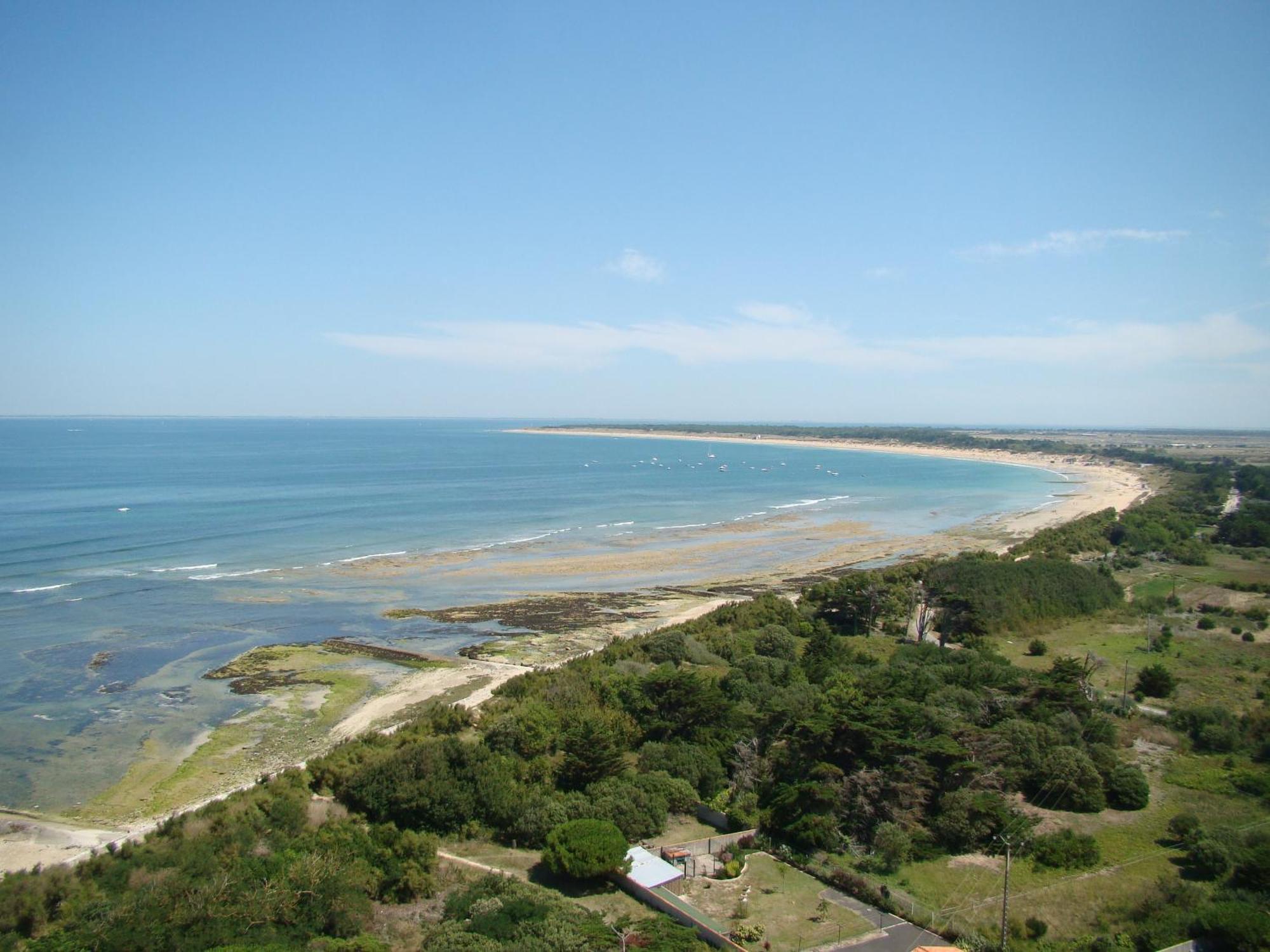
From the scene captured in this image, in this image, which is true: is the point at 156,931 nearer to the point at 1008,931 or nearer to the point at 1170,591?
the point at 1008,931

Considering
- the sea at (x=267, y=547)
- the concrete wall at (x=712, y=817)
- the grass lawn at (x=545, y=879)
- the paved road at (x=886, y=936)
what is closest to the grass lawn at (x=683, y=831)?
the concrete wall at (x=712, y=817)

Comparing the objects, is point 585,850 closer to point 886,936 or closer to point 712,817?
point 712,817

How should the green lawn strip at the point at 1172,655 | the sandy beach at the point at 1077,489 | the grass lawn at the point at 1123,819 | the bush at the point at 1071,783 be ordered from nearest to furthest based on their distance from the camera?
the grass lawn at the point at 1123,819
the bush at the point at 1071,783
the green lawn strip at the point at 1172,655
the sandy beach at the point at 1077,489

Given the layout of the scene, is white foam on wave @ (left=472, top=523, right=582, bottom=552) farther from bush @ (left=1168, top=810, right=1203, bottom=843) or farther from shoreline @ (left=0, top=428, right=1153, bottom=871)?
bush @ (left=1168, top=810, right=1203, bottom=843)

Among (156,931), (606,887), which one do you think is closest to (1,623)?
(156,931)

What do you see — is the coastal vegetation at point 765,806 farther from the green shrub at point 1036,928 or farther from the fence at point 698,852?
the fence at point 698,852

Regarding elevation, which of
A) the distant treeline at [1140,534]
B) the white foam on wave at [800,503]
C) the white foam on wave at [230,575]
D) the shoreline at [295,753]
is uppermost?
the distant treeline at [1140,534]

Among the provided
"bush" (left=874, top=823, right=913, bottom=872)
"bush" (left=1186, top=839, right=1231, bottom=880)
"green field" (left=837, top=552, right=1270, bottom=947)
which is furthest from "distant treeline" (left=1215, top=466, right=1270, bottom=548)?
"bush" (left=874, top=823, right=913, bottom=872)

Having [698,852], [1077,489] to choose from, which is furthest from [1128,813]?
[1077,489]
